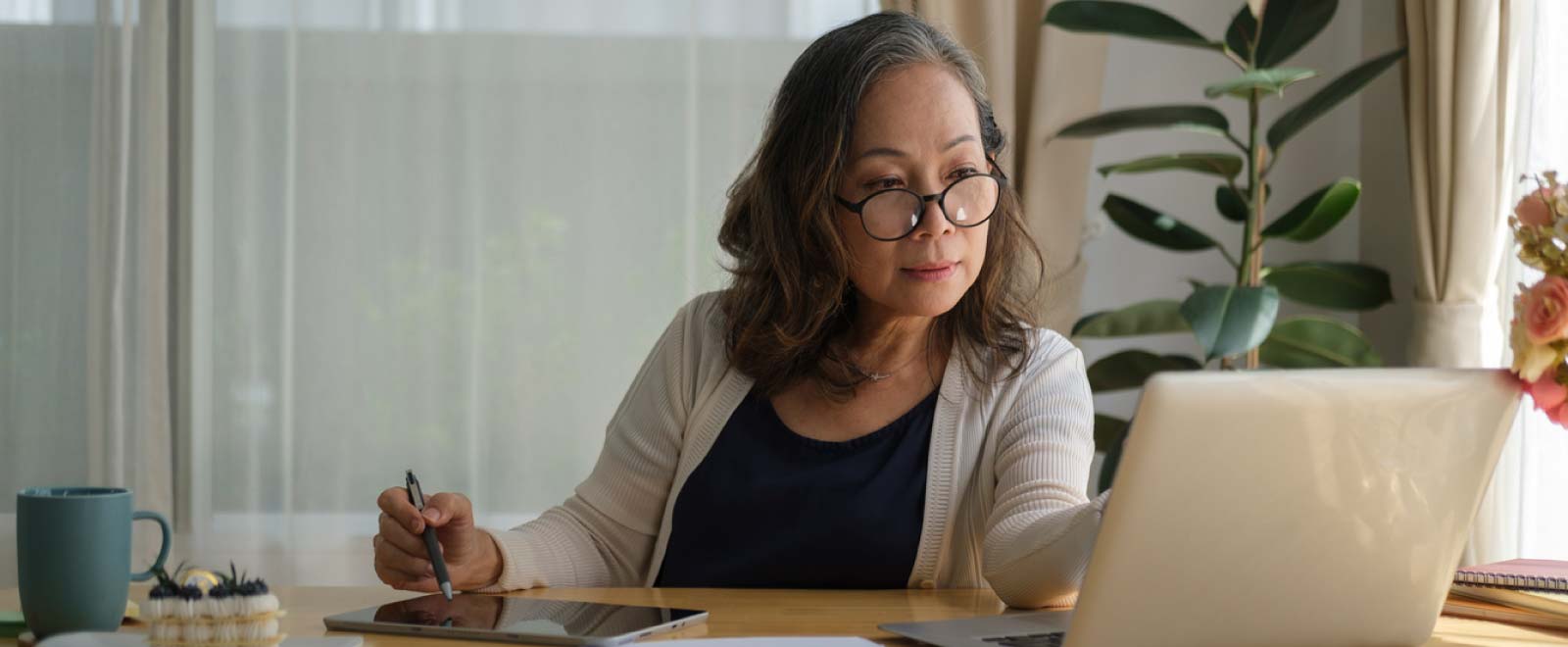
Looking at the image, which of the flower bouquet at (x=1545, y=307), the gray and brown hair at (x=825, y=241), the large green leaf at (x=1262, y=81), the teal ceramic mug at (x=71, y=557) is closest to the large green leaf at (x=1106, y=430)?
the large green leaf at (x=1262, y=81)

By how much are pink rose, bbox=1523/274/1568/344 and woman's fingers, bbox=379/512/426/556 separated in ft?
2.91

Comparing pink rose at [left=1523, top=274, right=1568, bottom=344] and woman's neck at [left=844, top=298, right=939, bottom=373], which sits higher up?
pink rose at [left=1523, top=274, right=1568, bottom=344]

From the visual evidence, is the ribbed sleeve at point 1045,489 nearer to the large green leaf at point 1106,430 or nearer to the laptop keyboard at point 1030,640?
the laptop keyboard at point 1030,640

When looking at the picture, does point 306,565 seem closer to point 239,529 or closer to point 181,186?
point 239,529

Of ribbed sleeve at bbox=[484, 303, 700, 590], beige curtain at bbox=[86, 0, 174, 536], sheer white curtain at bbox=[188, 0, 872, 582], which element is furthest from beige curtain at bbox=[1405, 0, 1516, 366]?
beige curtain at bbox=[86, 0, 174, 536]

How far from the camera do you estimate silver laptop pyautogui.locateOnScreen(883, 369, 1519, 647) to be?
2.69ft

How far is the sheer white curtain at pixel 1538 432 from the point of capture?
91.2 inches

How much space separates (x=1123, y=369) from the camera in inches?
107

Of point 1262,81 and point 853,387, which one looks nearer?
point 853,387

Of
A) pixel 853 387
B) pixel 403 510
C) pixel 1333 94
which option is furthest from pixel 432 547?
A: pixel 1333 94

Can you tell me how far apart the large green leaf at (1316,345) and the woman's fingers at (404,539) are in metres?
1.82

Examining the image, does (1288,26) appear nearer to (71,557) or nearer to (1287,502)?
(1287,502)

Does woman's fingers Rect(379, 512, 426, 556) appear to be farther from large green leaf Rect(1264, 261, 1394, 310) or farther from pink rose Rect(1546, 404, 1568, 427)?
large green leaf Rect(1264, 261, 1394, 310)

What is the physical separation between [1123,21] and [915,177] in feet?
3.97
